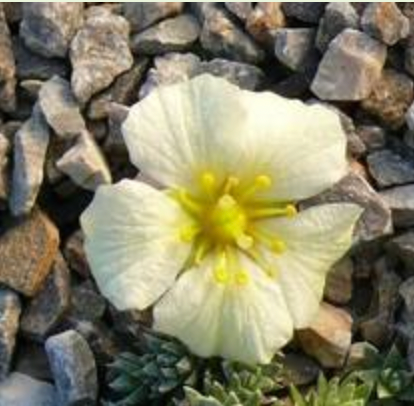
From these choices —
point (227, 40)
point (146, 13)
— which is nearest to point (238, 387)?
point (227, 40)

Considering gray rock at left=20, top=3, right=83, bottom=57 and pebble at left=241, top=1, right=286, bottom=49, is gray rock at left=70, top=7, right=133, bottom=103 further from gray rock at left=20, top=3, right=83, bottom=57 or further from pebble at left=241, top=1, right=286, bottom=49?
pebble at left=241, top=1, right=286, bottom=49

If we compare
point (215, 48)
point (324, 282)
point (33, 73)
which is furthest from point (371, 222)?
point (33, 73)

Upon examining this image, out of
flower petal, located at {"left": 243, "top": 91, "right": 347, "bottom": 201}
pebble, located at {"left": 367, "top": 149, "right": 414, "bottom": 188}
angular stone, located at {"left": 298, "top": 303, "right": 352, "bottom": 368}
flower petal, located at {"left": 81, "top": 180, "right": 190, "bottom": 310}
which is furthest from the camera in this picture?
pebble, located at {"left": 367, "top": 149, "right": 414, "bottom": 188}

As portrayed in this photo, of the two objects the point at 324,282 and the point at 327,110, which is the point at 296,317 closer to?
the point at 324,282

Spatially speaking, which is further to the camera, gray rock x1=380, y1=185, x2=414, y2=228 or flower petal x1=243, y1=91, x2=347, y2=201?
gray rock x1=380, y1=185, x2=414, y2=228

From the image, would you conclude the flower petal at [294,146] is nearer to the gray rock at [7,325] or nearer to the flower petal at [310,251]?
the flower petal at [310,251]

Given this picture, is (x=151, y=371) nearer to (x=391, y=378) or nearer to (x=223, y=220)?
(x=223, y=220)

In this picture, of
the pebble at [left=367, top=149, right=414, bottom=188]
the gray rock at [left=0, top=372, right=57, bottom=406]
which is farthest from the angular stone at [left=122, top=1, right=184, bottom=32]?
the gray rock at [left=0, top=372, right=57, bottom=406]

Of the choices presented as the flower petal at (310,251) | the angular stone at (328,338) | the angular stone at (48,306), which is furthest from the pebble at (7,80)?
the angular stone at (328,338)

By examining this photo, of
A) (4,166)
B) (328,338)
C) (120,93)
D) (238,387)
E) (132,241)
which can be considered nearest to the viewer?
(132,241)
